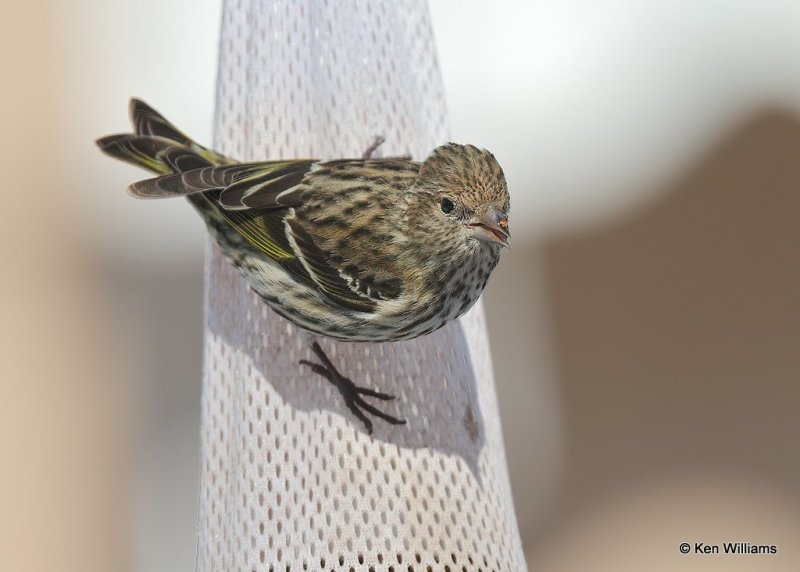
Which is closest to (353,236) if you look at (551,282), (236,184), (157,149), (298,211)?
(298,211)

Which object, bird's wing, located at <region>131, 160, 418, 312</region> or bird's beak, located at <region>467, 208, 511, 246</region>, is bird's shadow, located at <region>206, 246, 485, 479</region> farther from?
bird's beak, located at <region>467, 208, 511, 246</region>

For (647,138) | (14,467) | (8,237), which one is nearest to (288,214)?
(14,467)

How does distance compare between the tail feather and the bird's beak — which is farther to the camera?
the tail feather

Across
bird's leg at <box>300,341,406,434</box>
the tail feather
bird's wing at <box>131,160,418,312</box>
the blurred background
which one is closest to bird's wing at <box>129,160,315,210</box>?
bird's wing at <box>131,160,418,312</box>

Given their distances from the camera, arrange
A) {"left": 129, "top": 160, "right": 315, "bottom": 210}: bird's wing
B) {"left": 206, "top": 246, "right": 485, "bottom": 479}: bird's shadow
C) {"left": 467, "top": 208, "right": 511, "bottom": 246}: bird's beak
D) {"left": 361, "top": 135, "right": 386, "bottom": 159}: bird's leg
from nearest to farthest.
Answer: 1. {"left": 467, "top": 208, "right": 511, "bottom": 246}: bird's beak
2. {"left": 129, "top": 160, "right": 315, "bottom": 210}: bird's wing
3. {"left": 206, "top": 246, "right": 485, "bottom": 479}: bird's shadow
4. {"left": 361, "top": 135, "right": 386, "bottom": 159}: bird's leg

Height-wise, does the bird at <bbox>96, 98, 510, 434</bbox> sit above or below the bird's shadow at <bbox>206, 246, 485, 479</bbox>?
above

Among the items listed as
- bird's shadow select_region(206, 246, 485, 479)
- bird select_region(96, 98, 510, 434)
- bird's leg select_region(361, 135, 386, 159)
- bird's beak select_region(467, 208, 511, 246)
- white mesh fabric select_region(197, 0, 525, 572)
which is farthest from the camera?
bird's leg select_region(361, 135, 386, 159)

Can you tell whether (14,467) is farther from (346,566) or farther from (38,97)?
(346,566)
